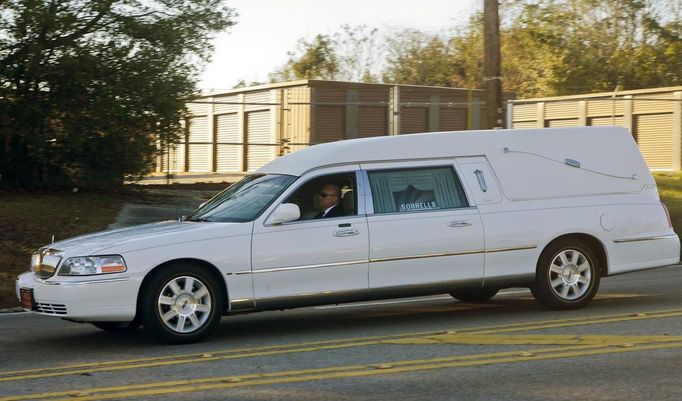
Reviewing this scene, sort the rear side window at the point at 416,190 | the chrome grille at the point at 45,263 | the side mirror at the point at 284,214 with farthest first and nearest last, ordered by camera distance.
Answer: the rear side window at the point at 416,190
the side mirror at the point at 284,214
the chrome grille at the point at 45,263

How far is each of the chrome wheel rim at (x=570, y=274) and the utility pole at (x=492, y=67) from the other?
23.5 feet

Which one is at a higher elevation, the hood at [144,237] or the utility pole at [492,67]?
the utility pole at [492,67]

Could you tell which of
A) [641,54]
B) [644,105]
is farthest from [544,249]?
[641,54]

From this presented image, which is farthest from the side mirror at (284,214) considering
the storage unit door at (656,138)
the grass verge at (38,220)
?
the storage unit door at (656,138)

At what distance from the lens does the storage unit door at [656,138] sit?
38500 mm

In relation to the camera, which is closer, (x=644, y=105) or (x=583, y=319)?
(x=583, y=319)

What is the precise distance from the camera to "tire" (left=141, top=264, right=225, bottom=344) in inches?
336

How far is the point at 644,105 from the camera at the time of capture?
130 ft

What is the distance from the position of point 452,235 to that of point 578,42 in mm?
49350

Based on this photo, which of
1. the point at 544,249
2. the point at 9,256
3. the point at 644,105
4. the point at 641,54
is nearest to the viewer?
the point at 544,249

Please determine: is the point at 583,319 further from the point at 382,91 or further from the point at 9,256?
the point at 382,91

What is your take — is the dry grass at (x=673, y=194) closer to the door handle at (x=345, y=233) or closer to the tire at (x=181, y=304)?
the door handle at (x=345, y=233)

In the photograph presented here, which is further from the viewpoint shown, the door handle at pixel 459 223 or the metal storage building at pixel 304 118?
the metal storage building at pixel 304 118

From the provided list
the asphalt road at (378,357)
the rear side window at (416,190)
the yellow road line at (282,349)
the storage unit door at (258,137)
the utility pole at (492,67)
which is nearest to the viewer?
the asphalt road at (378,357)
